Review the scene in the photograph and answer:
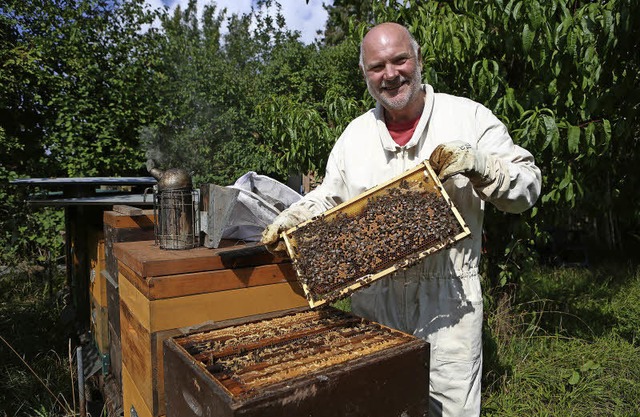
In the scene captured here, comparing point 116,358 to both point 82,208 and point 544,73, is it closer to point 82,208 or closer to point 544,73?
point 82,208

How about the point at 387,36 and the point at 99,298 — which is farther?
the point at 99,298

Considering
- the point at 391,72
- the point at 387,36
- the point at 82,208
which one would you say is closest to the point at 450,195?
the point at 391,72

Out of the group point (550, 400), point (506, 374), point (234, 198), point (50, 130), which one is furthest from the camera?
point (50, 130)

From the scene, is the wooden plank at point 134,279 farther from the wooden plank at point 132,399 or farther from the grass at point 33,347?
the grass at point 33,347

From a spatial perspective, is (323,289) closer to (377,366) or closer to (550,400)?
(377,366)

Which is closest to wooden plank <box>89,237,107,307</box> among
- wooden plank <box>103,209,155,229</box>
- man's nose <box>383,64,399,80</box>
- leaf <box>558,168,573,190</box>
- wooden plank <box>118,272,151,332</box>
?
wooden plank <box>103,209,155,229</box>

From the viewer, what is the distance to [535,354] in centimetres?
361

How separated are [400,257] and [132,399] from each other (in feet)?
4.75

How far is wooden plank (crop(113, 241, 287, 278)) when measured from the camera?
5.95ft

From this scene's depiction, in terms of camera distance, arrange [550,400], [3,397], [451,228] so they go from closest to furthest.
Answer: [451,228] < [550,400] < [3,397]

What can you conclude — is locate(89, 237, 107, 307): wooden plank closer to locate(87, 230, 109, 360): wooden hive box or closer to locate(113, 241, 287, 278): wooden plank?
locate(87, 230, 109, 360): wooden hive box

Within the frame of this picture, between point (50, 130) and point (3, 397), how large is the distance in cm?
391

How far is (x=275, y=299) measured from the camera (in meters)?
2.14

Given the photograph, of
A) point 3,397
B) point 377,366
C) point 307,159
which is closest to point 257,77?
point 307,159
